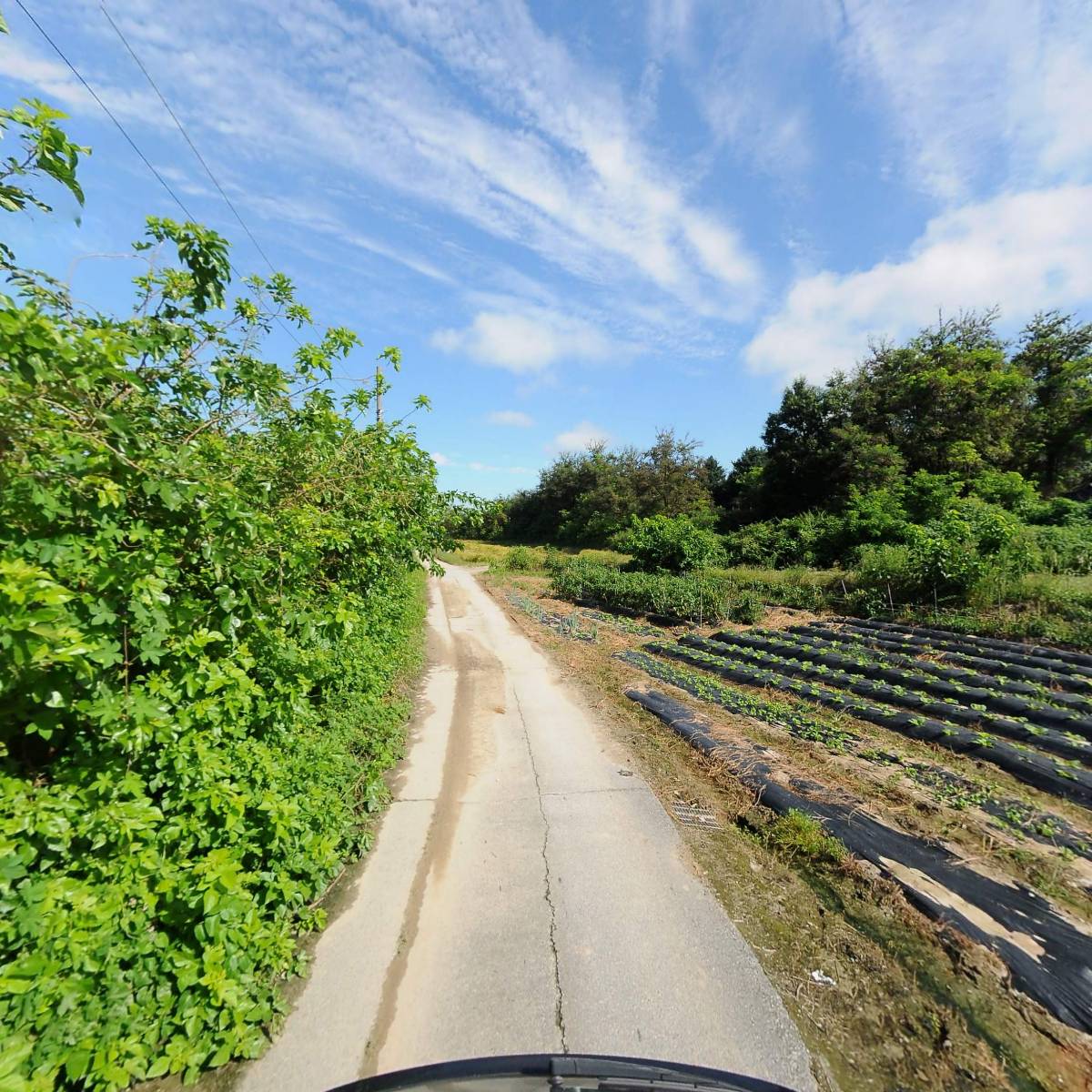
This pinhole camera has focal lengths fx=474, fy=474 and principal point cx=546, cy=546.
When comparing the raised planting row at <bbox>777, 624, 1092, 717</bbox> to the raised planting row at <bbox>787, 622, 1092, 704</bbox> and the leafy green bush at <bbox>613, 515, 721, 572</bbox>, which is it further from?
the leafy green bush at <bbox>613, 515, 721, 572</bbox>

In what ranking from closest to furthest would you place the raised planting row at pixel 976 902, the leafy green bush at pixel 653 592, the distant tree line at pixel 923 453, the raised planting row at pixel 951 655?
the raised planting row at pixel 976 902 → the raised planting row at pixel 951 655 → the leafy green bush at pixel 653 592 → the distant tree line at pixel 923 453

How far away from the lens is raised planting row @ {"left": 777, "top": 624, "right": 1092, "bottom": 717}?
247 inches

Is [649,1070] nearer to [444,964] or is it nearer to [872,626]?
[444,964]

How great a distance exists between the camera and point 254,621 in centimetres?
272

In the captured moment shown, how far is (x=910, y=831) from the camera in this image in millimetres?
4082

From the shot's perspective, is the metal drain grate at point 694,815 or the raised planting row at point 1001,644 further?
the raised planting row at point 1001,644

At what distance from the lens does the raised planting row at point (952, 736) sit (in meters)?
4.66

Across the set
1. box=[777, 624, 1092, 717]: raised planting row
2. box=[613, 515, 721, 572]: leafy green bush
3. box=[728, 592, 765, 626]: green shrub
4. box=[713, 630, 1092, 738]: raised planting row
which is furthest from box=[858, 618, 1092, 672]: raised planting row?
box=[613, 515, 721, 572]: leafy green bush

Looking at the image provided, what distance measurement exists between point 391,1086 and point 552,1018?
4.41 ft

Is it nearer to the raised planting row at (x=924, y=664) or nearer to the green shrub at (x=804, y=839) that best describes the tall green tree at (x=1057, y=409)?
the raised planting row at (x=924, y=664)

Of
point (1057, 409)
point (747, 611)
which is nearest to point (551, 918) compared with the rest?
point (747, 611)

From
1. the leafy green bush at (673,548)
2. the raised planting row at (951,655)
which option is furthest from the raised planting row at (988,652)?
the leafy green bush at (673,548)

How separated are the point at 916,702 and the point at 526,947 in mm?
6440

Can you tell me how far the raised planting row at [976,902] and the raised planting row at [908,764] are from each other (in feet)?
3.12
